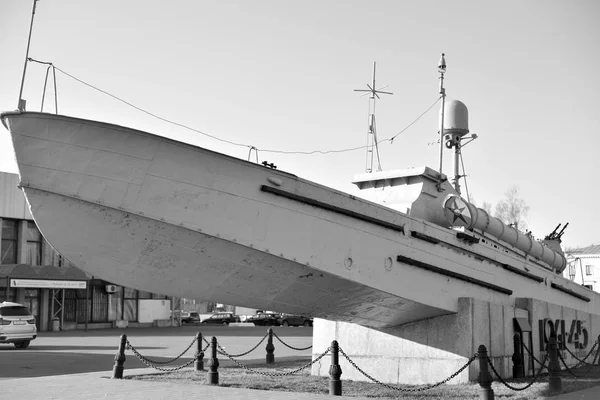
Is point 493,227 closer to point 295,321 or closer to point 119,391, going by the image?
point 119,391

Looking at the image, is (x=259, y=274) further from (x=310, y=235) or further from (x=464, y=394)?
(x=464, y=394)

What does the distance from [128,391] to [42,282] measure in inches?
975

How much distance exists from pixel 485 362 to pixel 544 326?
18.1 feet

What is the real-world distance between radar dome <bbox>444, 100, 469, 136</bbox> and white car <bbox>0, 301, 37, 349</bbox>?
14.9 meters

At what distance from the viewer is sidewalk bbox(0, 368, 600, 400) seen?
10.4m

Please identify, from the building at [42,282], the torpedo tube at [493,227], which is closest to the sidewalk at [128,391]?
the torpedo tube at [493,227]

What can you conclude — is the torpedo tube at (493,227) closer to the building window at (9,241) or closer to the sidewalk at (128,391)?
the sidewalk at (128,391)

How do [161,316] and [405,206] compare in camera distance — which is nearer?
[405,206]

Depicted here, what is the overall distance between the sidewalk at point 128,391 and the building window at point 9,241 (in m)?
24.5

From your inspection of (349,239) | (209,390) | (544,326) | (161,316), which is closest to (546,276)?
(544,326)

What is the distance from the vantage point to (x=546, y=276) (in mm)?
17562

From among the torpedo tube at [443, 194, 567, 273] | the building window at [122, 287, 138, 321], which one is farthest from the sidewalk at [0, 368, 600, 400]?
the building window at [122, 287, 138, 321]

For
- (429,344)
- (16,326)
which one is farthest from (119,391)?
(16,326)

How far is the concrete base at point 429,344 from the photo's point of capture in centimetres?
1247
